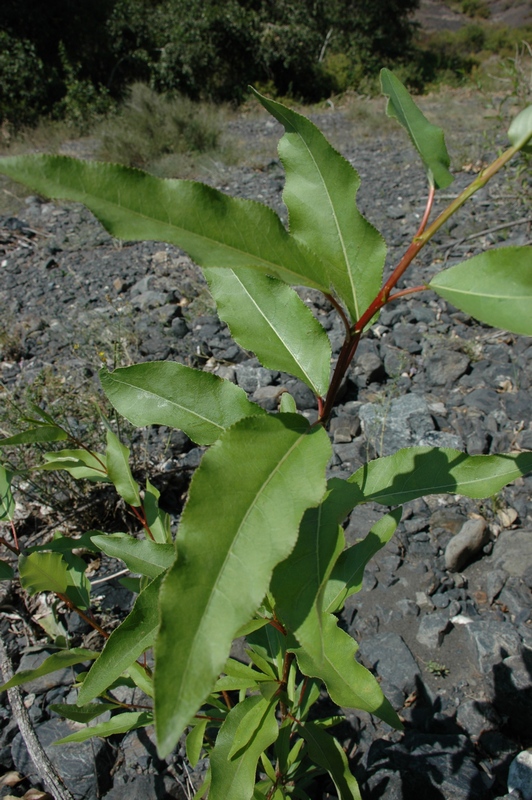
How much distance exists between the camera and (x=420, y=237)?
0.78 m

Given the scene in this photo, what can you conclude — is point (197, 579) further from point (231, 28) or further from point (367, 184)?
point (231, 28)

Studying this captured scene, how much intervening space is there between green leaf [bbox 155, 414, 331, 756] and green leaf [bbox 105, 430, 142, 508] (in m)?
0.82

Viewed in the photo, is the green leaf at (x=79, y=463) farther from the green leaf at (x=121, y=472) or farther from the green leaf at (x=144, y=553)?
the green leaf at (x=144, y=553)

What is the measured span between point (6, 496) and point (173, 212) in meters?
1.16

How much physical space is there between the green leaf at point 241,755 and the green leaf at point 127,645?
375 millimetres

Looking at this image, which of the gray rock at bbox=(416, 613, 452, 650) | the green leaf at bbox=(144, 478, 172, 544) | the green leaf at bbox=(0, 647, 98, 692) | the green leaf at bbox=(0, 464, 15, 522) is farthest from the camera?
the gray rock at bbox=(416, 613, 452, 650)

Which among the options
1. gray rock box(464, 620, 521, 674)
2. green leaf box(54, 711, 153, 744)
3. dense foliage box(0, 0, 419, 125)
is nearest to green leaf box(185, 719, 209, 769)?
green leaf box(54, 711, 153, 744)

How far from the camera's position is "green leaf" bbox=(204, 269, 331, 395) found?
97cm

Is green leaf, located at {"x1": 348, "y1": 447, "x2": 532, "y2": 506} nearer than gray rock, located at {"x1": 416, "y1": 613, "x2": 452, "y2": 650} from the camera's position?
Yes

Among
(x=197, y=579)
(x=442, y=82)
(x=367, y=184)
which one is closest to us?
(x=197, y=579)

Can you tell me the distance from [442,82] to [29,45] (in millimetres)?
13289

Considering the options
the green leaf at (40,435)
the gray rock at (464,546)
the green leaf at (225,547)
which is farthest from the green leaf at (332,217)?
the gray rock at (464,546)

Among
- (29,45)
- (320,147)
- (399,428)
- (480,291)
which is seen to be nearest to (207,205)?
(320,147)

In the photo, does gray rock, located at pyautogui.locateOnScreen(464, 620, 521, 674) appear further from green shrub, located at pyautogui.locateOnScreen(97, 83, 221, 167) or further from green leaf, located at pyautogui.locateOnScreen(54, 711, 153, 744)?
green shrub, located at pyautogui.locateOnScreen(97, 83, 221, 167)
